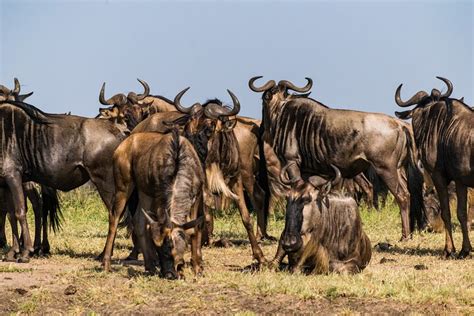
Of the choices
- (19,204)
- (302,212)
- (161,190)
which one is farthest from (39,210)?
(302,212)

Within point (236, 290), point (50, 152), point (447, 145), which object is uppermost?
point (447, 145)

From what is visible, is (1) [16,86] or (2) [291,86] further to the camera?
(1) [16,86]

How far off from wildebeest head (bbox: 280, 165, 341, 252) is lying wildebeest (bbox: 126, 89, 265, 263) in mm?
1282

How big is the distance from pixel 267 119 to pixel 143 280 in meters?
5.06

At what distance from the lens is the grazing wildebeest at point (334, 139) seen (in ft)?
44.5

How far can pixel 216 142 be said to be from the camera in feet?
38.8

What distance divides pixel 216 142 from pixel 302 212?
2.35m

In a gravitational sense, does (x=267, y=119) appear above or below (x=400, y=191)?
above

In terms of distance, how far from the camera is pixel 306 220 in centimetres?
971

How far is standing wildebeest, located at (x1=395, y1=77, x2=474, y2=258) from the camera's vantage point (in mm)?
12078

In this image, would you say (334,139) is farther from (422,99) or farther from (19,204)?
(19,204)

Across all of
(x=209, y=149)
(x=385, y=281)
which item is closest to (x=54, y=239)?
(x=209, y=149)

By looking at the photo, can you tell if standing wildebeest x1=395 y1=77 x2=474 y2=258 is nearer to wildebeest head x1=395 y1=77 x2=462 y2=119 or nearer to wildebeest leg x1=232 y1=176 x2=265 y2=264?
wildebeest head x1=395 y1=77 x2=462 y2=119

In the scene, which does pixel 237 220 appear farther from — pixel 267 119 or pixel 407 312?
pixel 407 312
